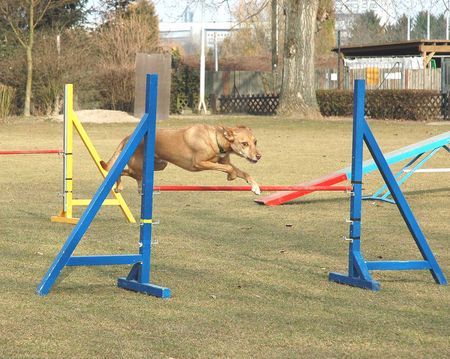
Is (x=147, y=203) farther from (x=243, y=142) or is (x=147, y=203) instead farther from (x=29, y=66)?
(x=29, y=66)

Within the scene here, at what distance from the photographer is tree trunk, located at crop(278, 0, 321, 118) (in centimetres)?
3734

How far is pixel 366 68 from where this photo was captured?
44.9m

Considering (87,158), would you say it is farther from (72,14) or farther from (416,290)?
(72,14)

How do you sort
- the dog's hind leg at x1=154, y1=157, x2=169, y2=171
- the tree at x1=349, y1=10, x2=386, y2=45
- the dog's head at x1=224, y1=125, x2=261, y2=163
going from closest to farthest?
the dog's head at x1=224, y1=125, x2=261, y2=163
the dog's hind leg at x1=154, y1=157, x2=169, y2=171
the tree at x1=349, y1=10, x2=386, y2=45

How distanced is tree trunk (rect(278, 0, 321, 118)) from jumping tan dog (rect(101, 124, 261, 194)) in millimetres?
28318

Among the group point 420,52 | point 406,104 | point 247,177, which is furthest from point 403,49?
point 247,177

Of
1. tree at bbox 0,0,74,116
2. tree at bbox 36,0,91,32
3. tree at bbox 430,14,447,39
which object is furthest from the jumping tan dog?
tree at bbox 430,14,447,39

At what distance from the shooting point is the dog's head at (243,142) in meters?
9.21

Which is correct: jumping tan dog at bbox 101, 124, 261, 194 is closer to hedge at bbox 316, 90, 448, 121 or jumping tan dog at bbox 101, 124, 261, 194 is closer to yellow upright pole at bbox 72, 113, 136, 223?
yellow upright pole at bbox 72, 113, 136, 223

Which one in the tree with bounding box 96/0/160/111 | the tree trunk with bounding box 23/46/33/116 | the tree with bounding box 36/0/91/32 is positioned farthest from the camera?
the tree with bounding box 36/0/91/32

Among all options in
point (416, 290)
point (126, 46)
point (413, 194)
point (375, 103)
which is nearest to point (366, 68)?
point (375, 103)

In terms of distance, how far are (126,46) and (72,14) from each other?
305cm

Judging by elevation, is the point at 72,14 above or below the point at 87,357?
above

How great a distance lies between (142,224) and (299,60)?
30.3 meters
